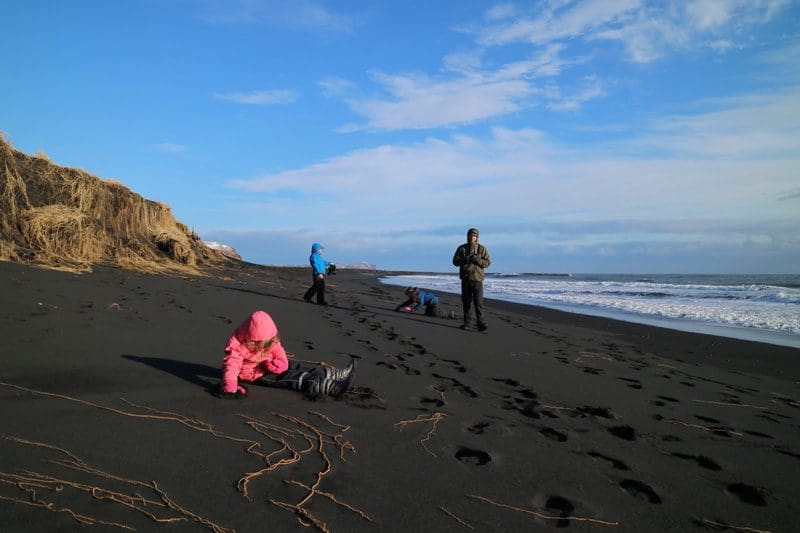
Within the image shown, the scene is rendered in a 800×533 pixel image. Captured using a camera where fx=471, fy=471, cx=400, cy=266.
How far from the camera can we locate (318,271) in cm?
1122

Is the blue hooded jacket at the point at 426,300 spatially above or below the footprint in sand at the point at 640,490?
above

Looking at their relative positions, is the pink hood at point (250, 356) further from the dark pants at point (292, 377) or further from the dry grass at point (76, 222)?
the dry grass at point (76, 222)

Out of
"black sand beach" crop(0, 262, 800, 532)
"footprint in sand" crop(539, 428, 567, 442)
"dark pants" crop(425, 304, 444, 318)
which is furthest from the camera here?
"dark pants" crop(425, 304, 444, 318)

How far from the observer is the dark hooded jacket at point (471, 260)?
9109 mm

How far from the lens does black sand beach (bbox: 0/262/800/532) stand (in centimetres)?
230

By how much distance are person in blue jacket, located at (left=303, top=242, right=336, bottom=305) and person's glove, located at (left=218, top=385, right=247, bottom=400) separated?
23.3 feet

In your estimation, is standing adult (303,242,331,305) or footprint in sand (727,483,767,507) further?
standing adult (303,242,331,305)

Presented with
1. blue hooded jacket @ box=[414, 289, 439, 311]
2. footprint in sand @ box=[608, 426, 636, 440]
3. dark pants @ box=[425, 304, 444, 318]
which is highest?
blue hooded jacket @ box=[414, 289, 439, 311]

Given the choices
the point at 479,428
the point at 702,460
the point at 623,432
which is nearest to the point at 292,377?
the point at 479,428

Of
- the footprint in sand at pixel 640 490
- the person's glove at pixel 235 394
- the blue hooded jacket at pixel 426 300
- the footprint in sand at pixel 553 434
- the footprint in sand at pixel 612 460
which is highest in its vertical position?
the blue hooded jacket at pixel 426 300

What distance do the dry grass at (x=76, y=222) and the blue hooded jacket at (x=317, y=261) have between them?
4.59 m

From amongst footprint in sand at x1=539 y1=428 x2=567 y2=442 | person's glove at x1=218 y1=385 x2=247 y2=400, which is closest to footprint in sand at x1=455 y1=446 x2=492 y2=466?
footprint in sand at x1=539 y1=428 x2=567 y2=442

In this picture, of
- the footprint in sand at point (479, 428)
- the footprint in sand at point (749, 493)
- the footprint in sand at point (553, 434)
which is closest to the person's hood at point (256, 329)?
the footprint in sand at point (479, 428)

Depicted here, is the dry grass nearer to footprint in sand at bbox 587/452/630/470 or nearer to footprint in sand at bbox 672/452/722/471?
footprint in sand at bbox 587/452/630/470
